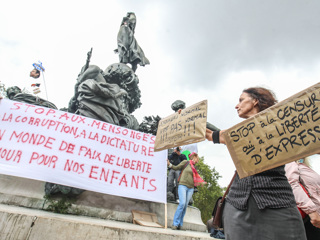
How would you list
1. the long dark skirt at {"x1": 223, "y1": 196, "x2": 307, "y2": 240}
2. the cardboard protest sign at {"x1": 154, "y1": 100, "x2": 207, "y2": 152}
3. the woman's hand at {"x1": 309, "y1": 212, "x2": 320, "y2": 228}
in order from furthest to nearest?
the cardboard protest sign at {"x1": 154, "y1": 100, "x2": 207, "y2": 152}, the woman's hand at {"x1": 309, "y1": 212, "x2": 320, "y2": 228}, the long dark skirt at {"x1": 223, "y1": 196, "x2": 307, "y2": 240}

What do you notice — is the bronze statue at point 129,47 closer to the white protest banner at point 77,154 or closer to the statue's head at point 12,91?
the statue's head at point 12,91

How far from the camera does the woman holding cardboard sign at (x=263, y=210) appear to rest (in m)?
1.05

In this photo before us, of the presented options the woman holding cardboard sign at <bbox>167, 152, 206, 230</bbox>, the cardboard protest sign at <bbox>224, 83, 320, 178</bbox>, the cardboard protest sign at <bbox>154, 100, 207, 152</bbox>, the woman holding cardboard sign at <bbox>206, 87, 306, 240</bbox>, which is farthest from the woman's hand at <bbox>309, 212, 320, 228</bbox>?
the woman holding cardboard sign at <bbox>167, 152, 206, 230</bbox>

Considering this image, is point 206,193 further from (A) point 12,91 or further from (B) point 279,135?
(B) point 279,135

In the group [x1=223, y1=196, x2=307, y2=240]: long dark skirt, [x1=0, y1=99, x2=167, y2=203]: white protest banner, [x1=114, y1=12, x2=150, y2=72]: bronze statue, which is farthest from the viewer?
[x1=114, y1=12, x2=150, y2=72]: bronze statue

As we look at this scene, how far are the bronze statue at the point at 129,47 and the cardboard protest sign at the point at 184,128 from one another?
7.21m

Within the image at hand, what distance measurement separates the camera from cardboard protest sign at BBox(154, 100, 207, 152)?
5.82 ft

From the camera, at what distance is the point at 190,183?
392 centimetres

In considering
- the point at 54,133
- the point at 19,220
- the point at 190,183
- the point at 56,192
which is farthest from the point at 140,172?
the point at 19,220

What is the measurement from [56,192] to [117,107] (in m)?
2.48

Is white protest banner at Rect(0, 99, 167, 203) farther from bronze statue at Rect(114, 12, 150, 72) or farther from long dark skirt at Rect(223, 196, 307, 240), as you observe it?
bronze statue at Rect(114, 12, 150, 72)

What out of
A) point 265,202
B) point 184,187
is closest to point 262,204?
point 265,202

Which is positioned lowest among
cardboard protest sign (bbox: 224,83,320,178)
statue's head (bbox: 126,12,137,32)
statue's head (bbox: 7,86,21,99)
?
cardboard protest sign (bbox: 224,83,320,178)

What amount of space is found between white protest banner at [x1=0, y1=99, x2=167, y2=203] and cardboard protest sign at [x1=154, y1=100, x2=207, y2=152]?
5.81ft
